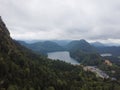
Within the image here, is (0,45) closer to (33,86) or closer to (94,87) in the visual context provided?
(33,86)

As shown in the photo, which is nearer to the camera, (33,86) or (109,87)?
(33,86)

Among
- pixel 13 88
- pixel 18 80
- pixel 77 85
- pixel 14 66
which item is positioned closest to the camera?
pixel 13 88

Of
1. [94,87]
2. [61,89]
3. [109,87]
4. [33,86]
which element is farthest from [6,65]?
[109,87]

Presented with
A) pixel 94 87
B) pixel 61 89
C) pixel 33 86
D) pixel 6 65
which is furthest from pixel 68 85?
pixel 6 65

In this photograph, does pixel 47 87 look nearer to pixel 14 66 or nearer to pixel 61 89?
pixel 61 89

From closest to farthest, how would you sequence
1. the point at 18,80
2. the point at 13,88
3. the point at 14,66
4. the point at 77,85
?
the point at 13,88 → the point at 18,80 → the point at 14,66 → the point at 77,85

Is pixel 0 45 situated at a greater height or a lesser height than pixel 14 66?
greater

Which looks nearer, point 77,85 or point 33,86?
point 33,86

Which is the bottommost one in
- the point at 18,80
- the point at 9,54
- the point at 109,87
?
the point at 109,87

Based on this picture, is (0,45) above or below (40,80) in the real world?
above
